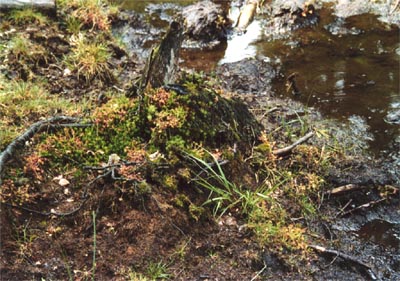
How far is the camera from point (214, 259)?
135 inches

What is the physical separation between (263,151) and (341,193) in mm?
865

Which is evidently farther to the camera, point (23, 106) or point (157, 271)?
point (23, 106)

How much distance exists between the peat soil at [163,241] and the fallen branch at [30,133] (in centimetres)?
35

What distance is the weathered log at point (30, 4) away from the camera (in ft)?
21.9

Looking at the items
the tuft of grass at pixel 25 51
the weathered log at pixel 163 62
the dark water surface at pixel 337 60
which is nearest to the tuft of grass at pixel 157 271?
the weathered log at pixel 163 62

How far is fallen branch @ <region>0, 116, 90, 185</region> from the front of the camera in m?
3.38

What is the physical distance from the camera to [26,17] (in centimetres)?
663

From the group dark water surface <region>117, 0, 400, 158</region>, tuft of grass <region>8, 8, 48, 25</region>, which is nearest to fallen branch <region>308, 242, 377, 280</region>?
dark water surface <region>117, 0, 400, 158</region>

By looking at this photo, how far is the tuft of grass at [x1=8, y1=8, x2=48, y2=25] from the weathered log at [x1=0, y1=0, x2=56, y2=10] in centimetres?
11

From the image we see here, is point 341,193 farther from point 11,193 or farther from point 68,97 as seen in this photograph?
point 68,97

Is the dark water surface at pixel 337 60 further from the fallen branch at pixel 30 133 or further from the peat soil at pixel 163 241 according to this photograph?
the fallen branch at pixel 30 133

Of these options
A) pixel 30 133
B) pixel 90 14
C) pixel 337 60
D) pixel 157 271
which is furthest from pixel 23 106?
pixel 337 60

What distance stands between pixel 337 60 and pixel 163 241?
4.76 metres

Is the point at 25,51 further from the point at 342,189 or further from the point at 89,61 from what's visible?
the point at 342,189
